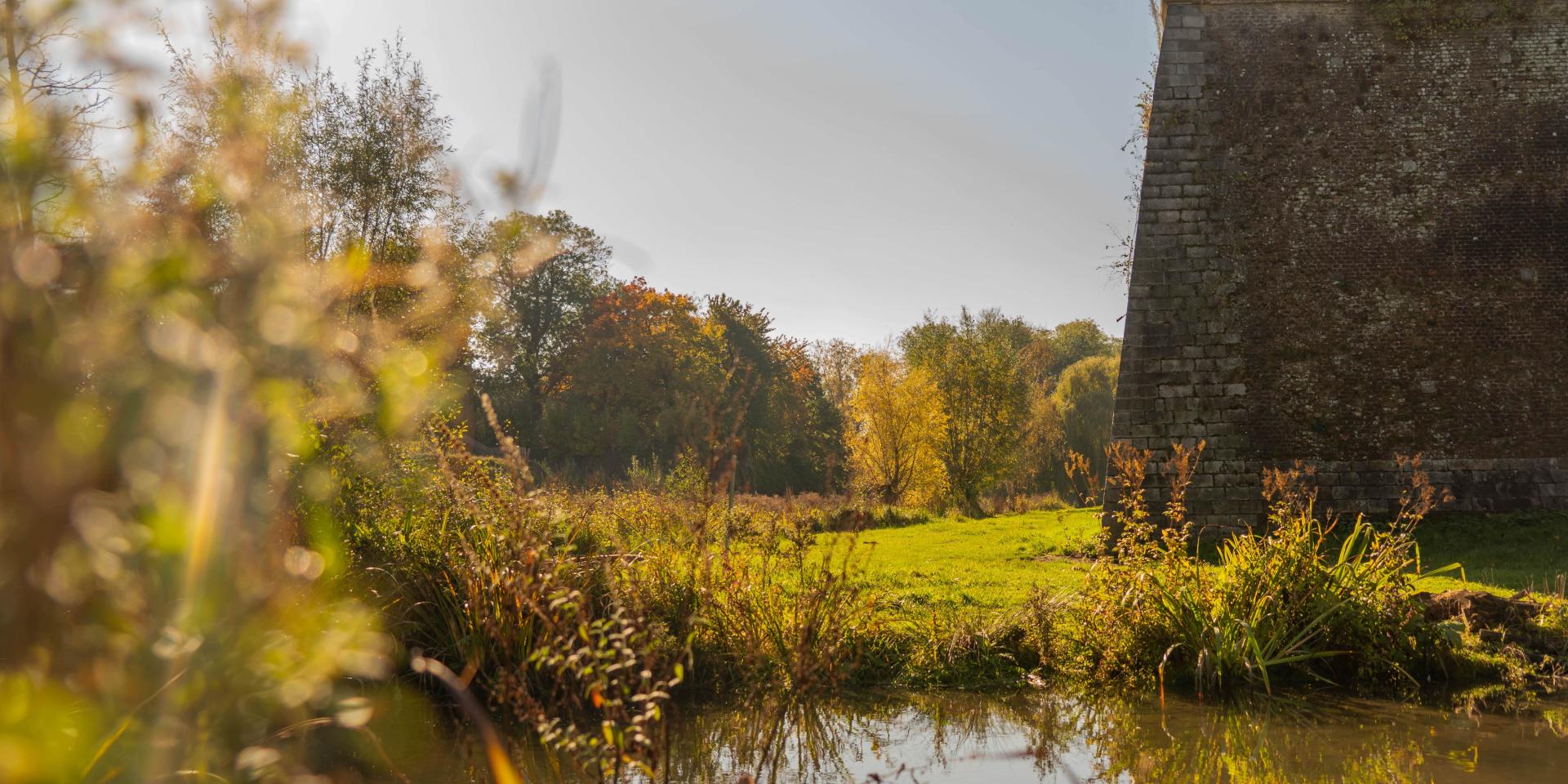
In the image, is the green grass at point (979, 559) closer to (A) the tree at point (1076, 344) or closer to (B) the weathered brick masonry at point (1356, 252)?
(B) the weathered brick masonry at point (1356, 252)

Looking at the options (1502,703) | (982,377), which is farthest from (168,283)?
(982,377)

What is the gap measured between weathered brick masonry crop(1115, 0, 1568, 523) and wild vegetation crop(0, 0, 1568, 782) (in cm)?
134

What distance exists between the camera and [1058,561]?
12055 mm

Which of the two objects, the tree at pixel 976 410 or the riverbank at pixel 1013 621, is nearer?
the riverbank at pixel 1013 621

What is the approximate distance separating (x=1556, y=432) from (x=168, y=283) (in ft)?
48.4

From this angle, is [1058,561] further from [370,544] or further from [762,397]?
[762,397]

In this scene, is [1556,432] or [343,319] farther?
[1556,432]

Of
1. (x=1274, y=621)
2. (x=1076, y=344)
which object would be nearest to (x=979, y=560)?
(x=1274, y=621)

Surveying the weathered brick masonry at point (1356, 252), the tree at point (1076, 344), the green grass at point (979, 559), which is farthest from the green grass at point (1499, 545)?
the tree at point (1076, 344)

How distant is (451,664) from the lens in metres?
6.39

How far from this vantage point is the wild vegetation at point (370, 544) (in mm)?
975

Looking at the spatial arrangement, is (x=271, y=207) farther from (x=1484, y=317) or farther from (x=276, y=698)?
(x=1484, y=317)

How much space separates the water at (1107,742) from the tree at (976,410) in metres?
21.0

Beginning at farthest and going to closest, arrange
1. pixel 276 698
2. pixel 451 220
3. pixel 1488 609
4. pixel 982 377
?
pixel 982 377 → pixel 451 220 → pixel 1488 609 → pixel 276 698
